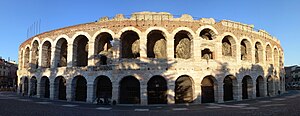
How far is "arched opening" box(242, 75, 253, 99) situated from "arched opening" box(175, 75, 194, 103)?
9.18m

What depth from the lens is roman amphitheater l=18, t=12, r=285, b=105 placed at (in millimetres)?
21156

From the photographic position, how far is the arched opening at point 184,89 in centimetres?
2197

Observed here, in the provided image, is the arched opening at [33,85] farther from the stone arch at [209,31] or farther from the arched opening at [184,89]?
the stone arch at [209,31]

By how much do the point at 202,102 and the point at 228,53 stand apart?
822 cm

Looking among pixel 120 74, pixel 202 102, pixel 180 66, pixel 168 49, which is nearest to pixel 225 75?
pixel 202 102

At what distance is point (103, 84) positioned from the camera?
22969 mm

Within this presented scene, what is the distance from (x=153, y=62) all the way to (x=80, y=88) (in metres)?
10.3

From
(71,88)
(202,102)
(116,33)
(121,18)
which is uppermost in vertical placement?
(121,18)

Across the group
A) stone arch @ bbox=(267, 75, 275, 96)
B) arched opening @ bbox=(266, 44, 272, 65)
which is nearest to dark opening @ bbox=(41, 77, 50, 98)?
stone arch @ bbox=(267, 75, 275, 96)

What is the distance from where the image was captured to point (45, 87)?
90.3ft

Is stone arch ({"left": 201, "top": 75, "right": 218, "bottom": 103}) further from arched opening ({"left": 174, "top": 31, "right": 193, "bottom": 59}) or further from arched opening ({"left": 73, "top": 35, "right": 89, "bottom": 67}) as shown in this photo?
arched opening ({"left": 73, "top": 35, "right": 89, "bottom": 67})

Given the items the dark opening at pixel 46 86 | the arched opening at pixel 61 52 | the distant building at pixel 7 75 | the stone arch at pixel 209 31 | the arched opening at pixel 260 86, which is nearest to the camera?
the stone arch at pixel 209 31

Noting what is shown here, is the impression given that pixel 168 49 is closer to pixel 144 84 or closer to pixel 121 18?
pixel 144 84

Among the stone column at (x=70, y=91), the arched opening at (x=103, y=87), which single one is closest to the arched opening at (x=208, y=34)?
the arched opening at (x=103, y=87)
